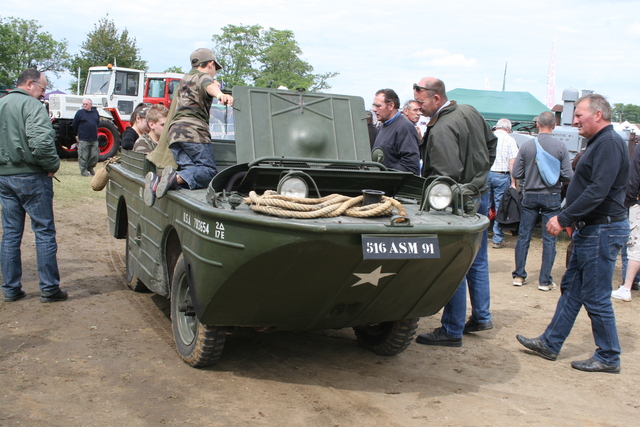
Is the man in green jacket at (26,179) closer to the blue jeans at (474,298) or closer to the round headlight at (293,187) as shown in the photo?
the round headlight at (293,187)

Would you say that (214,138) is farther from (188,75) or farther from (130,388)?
(130,388)

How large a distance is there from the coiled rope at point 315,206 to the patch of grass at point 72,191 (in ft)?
27.4

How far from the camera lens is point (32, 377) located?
386cm

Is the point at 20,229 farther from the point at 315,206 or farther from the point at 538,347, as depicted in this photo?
the point at 538,347

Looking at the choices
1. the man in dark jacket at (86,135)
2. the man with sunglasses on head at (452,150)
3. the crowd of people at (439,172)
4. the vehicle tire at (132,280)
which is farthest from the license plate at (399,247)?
the man in dark jacket at (86,135)

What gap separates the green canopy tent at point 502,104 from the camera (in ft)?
56.9

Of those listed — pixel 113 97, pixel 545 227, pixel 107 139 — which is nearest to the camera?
pixel 545 227

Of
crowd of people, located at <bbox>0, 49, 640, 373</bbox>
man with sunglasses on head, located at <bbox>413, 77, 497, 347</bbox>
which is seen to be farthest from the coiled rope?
man with sunglasses on head, located at <bbox>413, 77, 497, 347</bbox>

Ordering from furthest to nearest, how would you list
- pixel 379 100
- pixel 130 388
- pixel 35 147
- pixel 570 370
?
pixel 379 100 → pixel 35 147 → pixel 570 370 → pixel 130 388

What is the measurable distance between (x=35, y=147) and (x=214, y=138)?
4.92 ft

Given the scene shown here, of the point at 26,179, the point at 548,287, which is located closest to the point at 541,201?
the point at 548,287

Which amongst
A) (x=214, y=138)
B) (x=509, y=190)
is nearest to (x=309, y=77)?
(x=509, y=190)

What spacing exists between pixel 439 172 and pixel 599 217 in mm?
1176

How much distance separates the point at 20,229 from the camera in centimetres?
559
